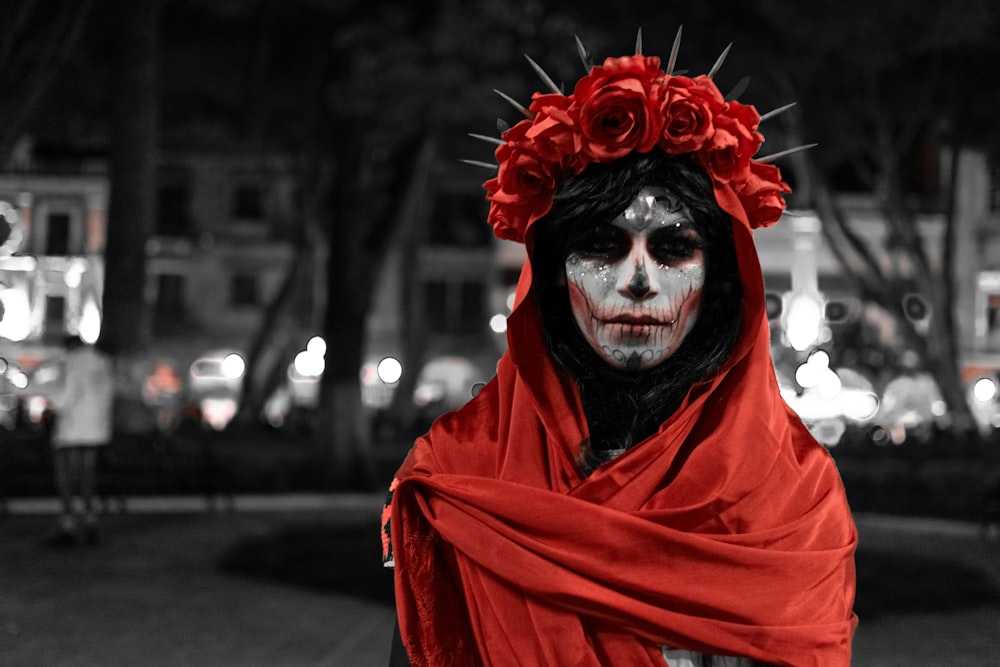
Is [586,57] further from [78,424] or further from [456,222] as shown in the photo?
[456,222]

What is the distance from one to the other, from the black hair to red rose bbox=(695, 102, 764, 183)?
37mm

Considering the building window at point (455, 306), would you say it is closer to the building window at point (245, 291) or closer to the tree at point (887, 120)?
the building window at point (245, 291)

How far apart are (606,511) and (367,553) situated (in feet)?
31.2

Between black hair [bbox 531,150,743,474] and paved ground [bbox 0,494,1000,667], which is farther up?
black hair [bbox 531,150,743,474]

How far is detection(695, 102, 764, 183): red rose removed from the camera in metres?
1.87

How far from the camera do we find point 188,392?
47500 millimetres

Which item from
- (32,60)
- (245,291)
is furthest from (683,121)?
(245,291)

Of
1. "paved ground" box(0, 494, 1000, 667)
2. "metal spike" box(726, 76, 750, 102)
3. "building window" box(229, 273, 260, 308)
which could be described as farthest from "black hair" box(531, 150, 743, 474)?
"building window" box(229, 273, 260, 308)

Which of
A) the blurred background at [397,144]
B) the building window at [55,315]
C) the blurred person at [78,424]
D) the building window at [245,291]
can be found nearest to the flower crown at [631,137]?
the blurred background at [397,144]

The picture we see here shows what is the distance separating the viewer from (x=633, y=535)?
5.75 ft

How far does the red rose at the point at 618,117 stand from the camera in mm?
1838

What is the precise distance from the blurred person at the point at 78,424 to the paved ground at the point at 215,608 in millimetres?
434

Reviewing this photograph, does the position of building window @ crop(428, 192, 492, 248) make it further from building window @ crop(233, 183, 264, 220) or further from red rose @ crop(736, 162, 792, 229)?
red rose @ crop(736, 162, 792, 229)

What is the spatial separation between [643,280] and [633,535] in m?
0.38
